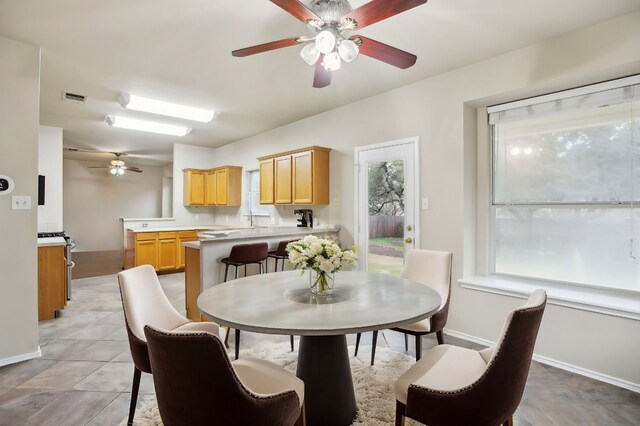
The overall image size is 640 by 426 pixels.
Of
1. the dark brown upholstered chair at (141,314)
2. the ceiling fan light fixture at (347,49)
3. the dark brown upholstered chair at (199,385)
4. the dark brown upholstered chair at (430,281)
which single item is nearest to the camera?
the dark brown upholstered chair at (199,385)

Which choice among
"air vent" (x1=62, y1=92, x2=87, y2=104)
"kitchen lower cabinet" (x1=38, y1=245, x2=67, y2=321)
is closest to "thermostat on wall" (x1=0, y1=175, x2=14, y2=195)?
"kitchen lower cabinet" (x1=38, y1=245, x2=67, y2=321)

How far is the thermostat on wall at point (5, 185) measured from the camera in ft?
8.23

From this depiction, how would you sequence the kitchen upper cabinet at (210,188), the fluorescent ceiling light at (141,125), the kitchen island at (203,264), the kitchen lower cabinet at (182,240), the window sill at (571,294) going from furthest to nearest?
the kitchen upper cabinet at (210,188), the kitchen lower cabinet at (182,240), the fluorescent ceiling light at (141,125), the kitchen island at (203,264), the window sill at (571,294)

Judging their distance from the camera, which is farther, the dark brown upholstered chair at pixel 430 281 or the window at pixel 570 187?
the window at pixel 570 187

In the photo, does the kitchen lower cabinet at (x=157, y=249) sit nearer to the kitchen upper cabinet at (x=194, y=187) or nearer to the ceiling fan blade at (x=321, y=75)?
the kitchen upper cabinet at (x=194, y=187)

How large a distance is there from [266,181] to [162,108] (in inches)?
69.7

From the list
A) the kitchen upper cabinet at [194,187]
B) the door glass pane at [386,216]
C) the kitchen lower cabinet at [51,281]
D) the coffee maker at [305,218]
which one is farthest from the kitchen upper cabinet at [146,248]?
the door glass pane at [386,216]

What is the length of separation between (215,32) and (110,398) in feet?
8.76

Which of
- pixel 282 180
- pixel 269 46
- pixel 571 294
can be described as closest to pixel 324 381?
pixel 269 46

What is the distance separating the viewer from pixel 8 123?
254 cm

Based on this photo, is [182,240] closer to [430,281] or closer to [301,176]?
[301,176]

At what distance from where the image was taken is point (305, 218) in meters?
4.77

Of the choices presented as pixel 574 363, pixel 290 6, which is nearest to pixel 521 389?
pixel 574 363

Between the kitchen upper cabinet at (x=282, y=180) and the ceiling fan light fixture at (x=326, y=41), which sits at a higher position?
the ceiling fan light fixture at (x=326, y=41)
